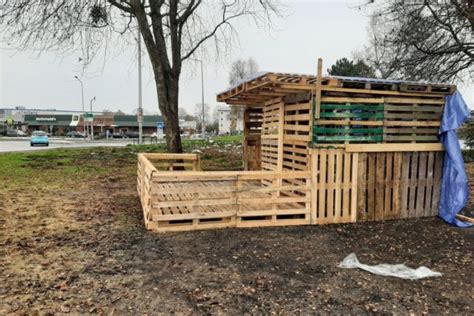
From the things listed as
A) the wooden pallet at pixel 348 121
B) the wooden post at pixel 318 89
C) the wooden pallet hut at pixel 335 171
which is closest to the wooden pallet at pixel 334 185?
the wooden pallet hut at pixel 335 171

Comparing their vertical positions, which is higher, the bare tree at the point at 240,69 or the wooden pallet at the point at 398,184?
the bare tree at the point at 240,69

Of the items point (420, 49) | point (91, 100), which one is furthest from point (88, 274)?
point (91, 100)

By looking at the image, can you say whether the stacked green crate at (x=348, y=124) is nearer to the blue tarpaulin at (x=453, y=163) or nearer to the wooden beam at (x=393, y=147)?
the wooden beam at (x=393, y=147)

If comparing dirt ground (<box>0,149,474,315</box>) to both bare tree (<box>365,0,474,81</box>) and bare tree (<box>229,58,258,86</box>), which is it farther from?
bare tree (<box>229,58,258,86</box>)

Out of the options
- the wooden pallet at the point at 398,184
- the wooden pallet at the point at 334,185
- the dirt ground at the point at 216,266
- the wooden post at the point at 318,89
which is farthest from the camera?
the wooden pallet at the point at 398,184

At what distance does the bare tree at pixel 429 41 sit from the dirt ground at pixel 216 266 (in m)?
7.67

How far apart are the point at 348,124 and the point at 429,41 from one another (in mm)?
8355

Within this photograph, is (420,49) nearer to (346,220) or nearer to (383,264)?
(346,220)

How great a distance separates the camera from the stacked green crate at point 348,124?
5902 millimetres

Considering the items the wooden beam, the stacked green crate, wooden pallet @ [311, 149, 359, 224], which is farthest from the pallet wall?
wooden pallet @ [311, 149, 359, 224]

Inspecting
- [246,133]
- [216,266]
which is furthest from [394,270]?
[246,133]

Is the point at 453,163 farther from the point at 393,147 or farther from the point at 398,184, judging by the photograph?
the point at 393,147

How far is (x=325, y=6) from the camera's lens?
36.6ft

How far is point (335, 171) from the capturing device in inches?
238
